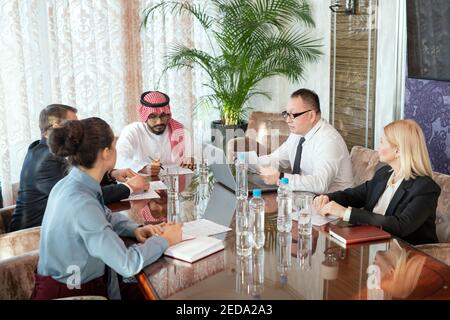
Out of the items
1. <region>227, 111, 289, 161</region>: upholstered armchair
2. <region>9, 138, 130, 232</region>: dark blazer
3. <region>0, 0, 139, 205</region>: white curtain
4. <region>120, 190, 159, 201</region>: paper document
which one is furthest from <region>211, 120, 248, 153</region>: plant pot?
<region>9, 138, 130, 232</region>: dark blazer

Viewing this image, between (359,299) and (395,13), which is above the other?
(395,13)

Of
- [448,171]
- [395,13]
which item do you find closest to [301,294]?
[448,171]

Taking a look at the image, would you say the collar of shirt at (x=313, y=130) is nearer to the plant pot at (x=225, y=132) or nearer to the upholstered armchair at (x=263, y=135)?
the upholstered armchair at (x=263, y=135)

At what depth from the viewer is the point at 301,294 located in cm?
152

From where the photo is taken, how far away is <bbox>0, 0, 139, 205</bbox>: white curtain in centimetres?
431

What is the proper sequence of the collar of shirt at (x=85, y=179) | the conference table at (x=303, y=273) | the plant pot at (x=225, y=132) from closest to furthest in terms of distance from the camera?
the conference table at (x=303, y=273)
the collar of shirt at (x=85, y=179)
the plant pot at (x=225, y=132)

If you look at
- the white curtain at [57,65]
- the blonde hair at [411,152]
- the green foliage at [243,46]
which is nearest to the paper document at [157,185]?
the blonde hair at [411,152]

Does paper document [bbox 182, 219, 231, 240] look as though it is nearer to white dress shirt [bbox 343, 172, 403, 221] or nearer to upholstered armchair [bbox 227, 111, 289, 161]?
white dress shirt [bbox 343, 172, 403, 221]

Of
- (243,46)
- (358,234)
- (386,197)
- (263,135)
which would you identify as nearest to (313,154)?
(386,197)

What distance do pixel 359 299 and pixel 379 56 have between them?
2.78 m

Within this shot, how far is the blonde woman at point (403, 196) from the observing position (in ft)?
7.09

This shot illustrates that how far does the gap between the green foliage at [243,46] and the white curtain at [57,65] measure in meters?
0.42

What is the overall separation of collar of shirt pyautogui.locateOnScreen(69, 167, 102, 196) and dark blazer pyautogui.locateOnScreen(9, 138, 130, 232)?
69 cm
